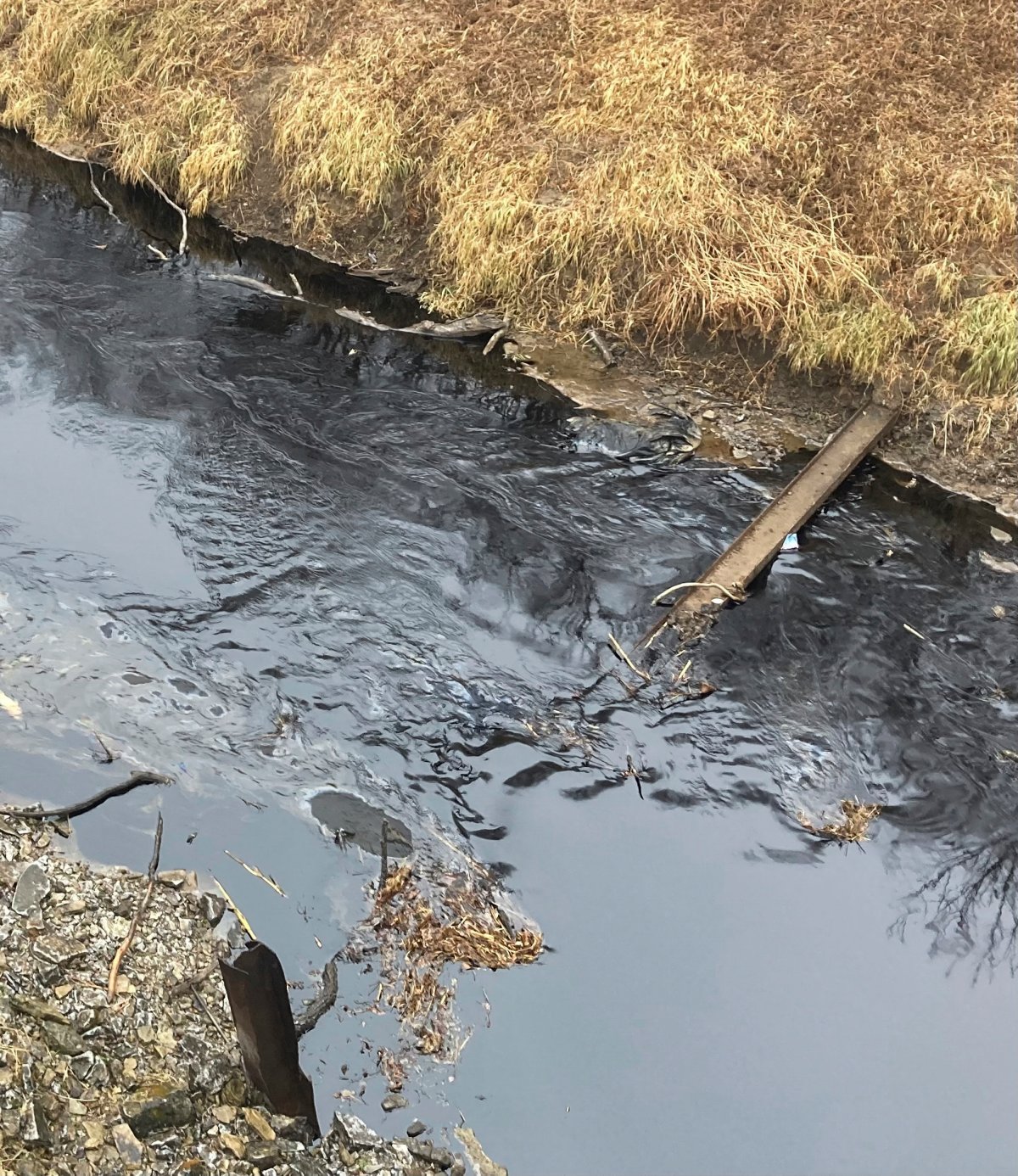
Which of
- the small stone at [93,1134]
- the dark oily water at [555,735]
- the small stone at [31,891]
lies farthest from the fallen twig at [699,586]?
the small stone at [93,1134]

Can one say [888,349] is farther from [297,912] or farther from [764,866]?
[297,912]

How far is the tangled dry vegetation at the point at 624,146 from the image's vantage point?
857 cm

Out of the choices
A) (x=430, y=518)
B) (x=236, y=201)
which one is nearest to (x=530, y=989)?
(x=430, y=518)

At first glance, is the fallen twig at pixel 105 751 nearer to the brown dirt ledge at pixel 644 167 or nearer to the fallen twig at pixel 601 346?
the brown dirt ledge at pixel 644 167

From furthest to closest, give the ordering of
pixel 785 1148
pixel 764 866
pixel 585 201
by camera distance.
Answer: pixel 585 201 → pixel 764 866 → pixel 785 1148

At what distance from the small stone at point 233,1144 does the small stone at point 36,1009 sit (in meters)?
0.76

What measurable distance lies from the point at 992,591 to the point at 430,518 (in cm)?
392

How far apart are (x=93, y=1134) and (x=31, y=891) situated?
4.02 feet

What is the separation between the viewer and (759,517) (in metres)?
7.10

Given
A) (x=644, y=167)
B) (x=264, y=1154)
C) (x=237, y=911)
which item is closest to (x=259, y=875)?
(x=237, y=911)

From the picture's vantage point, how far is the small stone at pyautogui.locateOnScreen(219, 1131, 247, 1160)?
374 centimetres

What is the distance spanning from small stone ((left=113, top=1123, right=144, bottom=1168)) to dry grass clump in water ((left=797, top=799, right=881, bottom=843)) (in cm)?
347

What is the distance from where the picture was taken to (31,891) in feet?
14.8

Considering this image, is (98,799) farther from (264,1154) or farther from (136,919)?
(264,1154)
